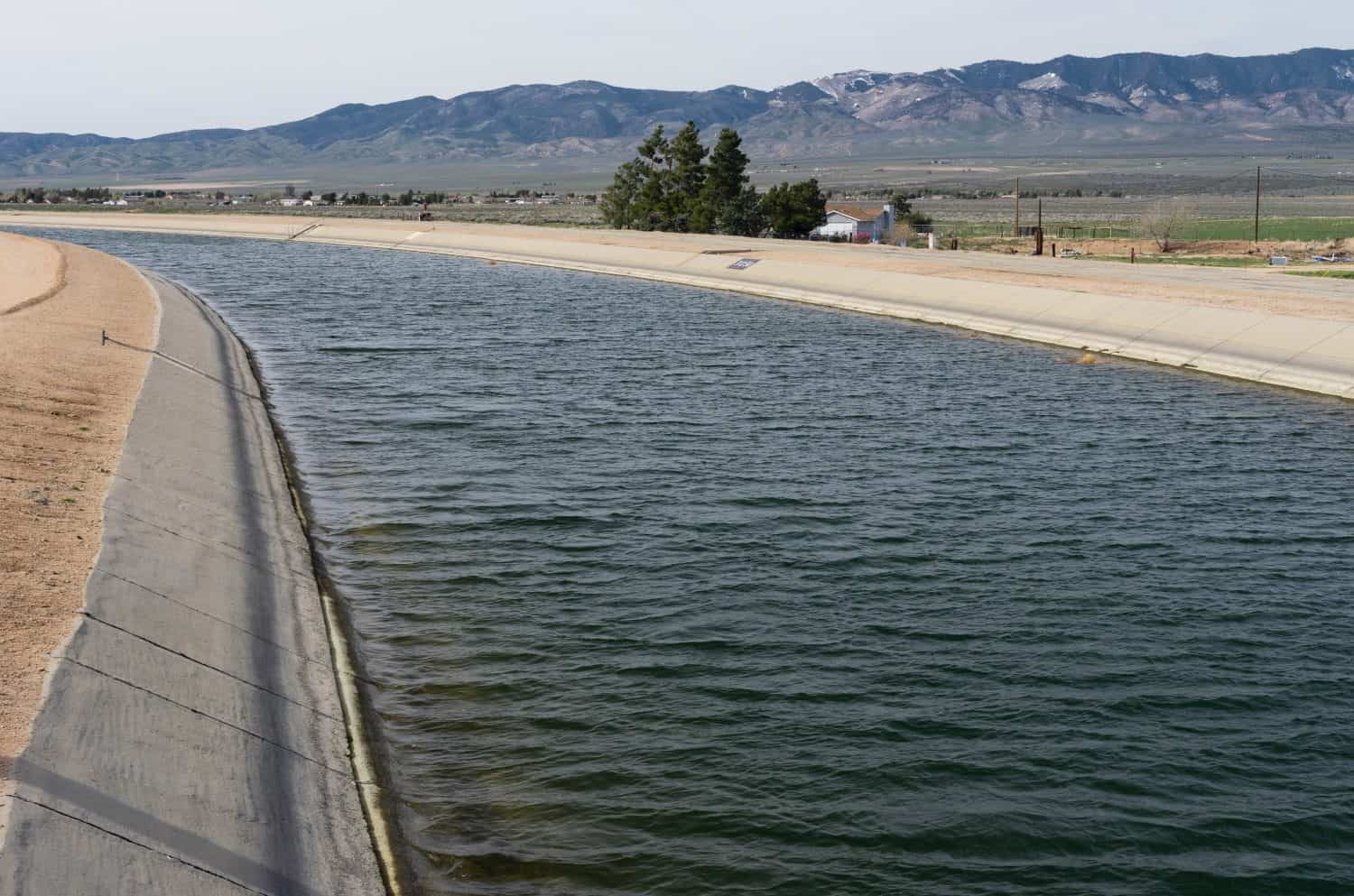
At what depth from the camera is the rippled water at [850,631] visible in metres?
13.2

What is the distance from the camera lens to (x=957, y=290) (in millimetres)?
59750

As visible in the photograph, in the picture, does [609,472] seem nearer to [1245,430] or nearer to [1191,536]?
[1191,536]

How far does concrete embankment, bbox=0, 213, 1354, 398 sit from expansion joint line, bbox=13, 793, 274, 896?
114 feet

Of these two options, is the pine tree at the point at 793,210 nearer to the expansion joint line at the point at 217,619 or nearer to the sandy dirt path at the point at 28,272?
the sandy dirt path at the point at 28,272

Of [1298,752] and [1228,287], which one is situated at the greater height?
[1228,287]

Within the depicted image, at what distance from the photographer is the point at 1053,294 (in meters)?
55.9

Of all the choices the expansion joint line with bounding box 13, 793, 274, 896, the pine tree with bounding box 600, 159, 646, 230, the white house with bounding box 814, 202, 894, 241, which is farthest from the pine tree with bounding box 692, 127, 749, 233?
the expansion joint line with bounding box 13, 793, 274, 896

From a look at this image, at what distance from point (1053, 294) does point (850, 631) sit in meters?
40.5

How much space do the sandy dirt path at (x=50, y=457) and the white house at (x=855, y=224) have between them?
66.7m

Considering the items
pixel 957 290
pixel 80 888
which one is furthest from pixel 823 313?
pixel 80 888

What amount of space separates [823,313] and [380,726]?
1837 inches

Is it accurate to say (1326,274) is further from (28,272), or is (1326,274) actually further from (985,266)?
(28,272)

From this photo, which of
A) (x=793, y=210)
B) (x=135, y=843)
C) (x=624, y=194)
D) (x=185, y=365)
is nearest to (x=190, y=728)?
(x=135, y=843)

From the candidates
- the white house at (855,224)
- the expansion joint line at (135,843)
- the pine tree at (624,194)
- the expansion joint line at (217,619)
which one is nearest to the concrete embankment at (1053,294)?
the white house at (855,224)
